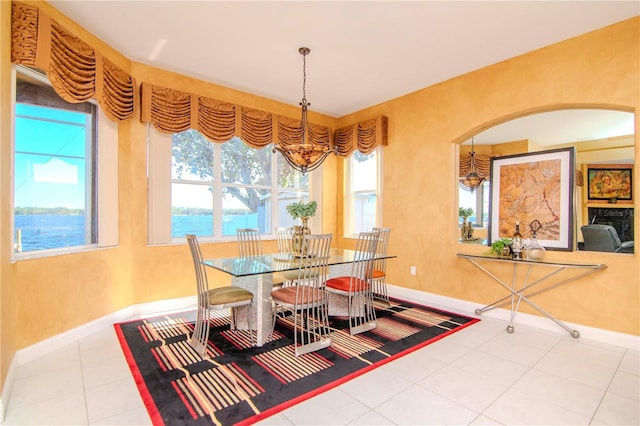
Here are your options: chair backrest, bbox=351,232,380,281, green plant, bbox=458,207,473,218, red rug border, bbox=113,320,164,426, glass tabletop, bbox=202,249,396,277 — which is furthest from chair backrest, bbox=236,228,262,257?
green plant, bbox=458,207,473,218

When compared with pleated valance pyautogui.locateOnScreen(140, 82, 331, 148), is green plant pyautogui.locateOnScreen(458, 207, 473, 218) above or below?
below

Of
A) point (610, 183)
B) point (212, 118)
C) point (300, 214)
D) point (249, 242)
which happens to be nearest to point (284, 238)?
point (249, 242)

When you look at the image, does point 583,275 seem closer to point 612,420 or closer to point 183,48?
point 612,420

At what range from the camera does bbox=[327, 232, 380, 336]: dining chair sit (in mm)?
3230

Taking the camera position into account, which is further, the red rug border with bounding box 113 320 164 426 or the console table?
the console table

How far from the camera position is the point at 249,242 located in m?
4.26

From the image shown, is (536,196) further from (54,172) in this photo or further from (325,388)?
(54,172)

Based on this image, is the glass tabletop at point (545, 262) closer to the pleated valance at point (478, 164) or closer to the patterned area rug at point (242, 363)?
the patterned area rug at point (242, 363)

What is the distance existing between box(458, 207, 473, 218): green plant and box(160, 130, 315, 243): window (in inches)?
103

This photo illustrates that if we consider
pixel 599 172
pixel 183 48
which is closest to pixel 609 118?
pixel 599 172

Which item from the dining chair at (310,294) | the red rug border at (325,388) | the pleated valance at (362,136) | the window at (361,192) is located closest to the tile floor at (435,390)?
the red rug border at (325,388)

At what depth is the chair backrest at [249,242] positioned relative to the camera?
407cm

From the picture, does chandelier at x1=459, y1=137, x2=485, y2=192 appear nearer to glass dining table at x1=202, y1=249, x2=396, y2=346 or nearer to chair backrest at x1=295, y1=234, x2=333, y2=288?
glass dining table at x1=202, y1=249, x2=396, y2=346

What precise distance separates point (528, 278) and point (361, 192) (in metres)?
2.84
